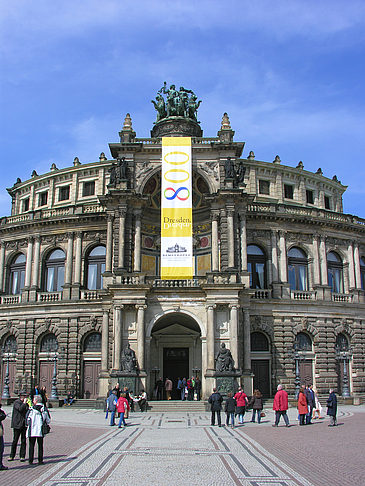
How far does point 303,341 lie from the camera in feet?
149

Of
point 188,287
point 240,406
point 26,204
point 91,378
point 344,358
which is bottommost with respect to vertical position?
point 240,406

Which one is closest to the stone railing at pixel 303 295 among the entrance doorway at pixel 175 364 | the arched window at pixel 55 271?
the entrance doorway at pixel 175 364

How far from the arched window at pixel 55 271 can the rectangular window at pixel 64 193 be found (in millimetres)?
8352

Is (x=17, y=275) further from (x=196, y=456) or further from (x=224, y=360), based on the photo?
(x=196, y=456)

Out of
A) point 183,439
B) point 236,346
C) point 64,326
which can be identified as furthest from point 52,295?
point 183,439

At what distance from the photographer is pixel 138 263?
40.2m

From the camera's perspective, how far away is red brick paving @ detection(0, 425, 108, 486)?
13.6 m

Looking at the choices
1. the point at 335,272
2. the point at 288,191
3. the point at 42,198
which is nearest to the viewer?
the point at 335,272

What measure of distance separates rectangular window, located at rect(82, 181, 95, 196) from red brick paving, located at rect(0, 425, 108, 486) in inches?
1228

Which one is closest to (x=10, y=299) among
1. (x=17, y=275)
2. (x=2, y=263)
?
(x=17, y=275)

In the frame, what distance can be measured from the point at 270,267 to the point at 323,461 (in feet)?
101

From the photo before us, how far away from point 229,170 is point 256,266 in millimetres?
9630

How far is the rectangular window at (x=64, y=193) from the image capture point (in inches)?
A: 2172

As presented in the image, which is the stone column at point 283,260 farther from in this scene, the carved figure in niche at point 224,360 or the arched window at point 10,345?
the arched window at point 10,345
